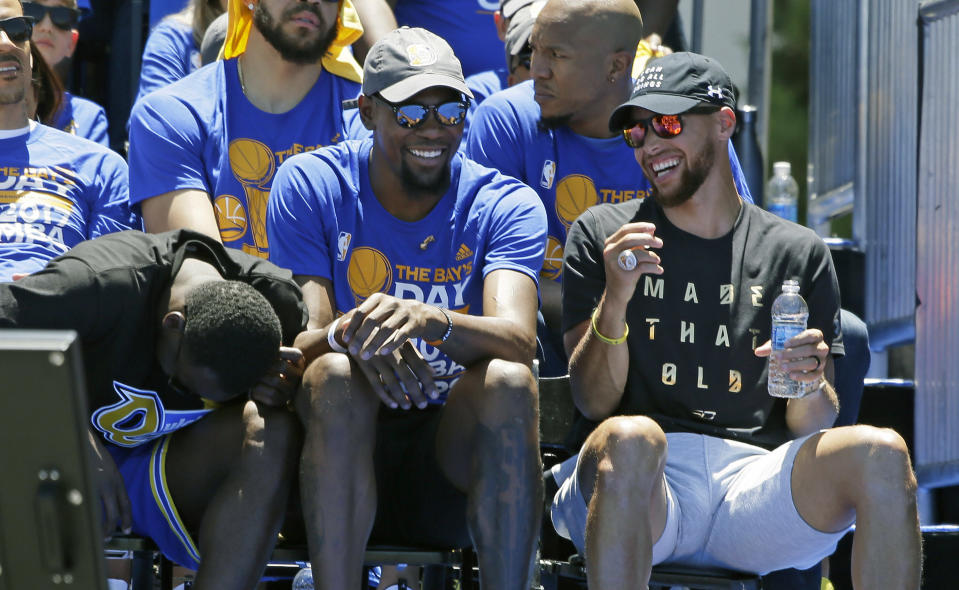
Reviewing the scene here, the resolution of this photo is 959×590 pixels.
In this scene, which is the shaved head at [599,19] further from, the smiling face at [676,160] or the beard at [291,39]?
the smiling face at [676,160]

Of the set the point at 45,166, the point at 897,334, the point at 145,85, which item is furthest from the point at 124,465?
the point at 897,334

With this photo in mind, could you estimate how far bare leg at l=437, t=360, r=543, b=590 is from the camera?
3203 millimetres

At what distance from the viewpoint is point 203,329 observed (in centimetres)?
322

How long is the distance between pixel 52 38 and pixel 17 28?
2.75ft

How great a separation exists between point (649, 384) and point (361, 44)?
87.3 inches

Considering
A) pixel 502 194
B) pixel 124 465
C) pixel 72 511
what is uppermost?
pixel 502 194

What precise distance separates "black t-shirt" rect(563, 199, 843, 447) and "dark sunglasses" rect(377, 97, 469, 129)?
0.54 m

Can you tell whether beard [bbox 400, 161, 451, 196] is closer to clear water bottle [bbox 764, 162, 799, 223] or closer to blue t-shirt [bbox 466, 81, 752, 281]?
blue t-shirt [bbox 466, 81, 752, 281]

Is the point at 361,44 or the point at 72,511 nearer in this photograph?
the point at 72,511

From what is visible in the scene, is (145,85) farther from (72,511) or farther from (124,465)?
(72,511)

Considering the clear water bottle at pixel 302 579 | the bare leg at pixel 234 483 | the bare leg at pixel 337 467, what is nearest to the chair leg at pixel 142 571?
the bare leg at pixel 234 483

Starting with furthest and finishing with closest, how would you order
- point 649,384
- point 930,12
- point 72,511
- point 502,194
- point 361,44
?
point 361,44 < point 930,12 < point 502,194 < point 649,384 < point 72,511

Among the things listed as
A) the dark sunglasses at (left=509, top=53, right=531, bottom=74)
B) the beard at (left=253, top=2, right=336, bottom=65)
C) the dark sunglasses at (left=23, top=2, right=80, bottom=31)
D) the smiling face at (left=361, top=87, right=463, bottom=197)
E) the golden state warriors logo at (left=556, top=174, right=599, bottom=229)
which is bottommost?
the golden state warriors logo at (left=556, top=174, right=599, bottom=229)

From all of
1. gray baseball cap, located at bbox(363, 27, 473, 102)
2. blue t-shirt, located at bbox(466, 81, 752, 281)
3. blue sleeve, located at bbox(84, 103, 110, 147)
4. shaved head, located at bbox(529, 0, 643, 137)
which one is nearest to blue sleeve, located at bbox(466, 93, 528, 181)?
blue t-shirt, located at bbox(466, 81, 752, 281)
